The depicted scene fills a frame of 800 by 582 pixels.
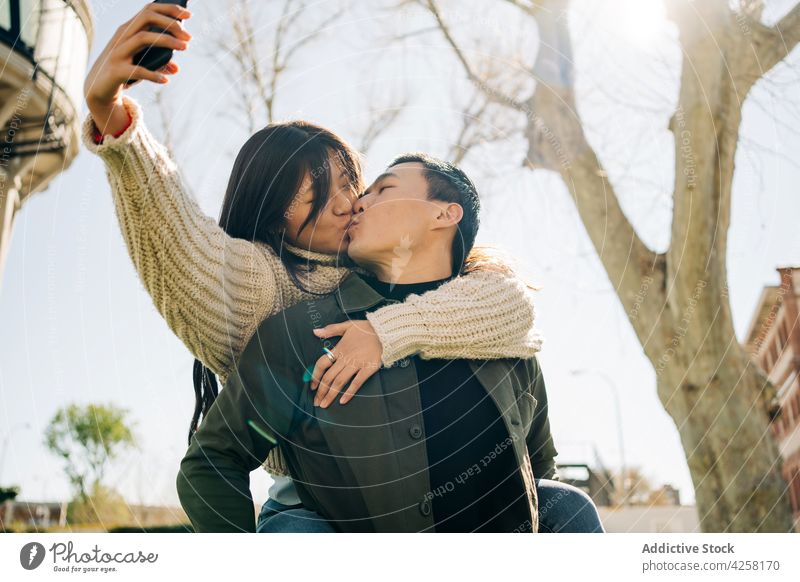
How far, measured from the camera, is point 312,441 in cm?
115

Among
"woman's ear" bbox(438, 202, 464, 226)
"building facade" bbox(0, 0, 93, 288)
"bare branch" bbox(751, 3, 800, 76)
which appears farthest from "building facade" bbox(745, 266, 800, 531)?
"building facade" bbox(0, 0, 93, 288)

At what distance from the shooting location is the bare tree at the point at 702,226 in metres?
2.56

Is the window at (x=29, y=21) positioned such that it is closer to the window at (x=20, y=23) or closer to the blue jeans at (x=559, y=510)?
the window at (x=20, y=23)

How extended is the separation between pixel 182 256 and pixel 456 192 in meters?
0.52

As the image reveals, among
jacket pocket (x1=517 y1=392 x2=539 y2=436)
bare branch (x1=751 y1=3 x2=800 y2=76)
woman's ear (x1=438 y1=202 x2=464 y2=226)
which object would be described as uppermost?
bare branch (x1=751 y1=3 x2=800 y2=76)

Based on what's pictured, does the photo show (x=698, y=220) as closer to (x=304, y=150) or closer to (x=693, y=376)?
(x=693, y=376)

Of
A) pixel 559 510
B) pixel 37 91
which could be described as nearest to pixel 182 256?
pixel 559 510

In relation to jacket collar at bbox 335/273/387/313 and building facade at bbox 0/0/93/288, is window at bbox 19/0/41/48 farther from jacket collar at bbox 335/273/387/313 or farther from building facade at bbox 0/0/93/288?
jacket collar at bbox 335/273/387/313

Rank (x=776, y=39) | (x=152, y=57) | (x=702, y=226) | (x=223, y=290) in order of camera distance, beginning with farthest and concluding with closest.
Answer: (x=776, y=39)
(x=702, y=226)
(x=223, y=290)
(x=152, y=57)

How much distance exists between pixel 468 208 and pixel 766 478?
5.88 feet

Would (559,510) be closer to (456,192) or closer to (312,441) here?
(312,441)

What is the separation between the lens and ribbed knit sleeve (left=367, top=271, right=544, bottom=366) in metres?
1.19

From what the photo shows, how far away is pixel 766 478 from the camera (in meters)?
2.54
